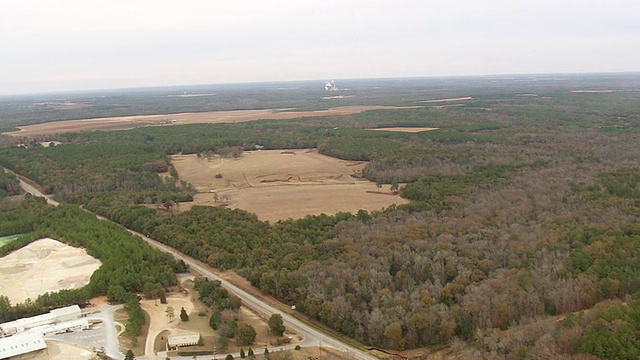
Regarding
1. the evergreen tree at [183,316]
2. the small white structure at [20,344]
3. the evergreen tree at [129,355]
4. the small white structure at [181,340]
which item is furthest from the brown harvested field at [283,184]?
the small white structure at [20,344]

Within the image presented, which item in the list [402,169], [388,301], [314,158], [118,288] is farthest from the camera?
[314,158]

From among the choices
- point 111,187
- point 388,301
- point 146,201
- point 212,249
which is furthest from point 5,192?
point 388,301

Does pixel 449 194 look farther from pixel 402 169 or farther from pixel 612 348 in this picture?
pixel 612 348

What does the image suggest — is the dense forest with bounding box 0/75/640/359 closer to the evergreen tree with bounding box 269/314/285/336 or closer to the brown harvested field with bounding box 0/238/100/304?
the evergreen tree with bounding box 269/314/285/336

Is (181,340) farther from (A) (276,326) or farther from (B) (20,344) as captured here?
(B) (20,344)

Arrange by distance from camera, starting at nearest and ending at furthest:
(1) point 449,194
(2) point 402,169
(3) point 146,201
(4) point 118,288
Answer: (4) point 118,288, (1) point 449,194, (3) point 146,201, (2) point 402,169

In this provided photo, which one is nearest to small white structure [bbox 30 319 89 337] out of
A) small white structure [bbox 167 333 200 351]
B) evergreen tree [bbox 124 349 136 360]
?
evergreen tree [bbox 124 349 136 360]

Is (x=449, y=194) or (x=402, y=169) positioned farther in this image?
(x=402, y=169)
